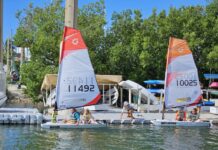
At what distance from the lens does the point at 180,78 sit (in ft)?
97.9

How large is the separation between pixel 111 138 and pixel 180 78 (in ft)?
30.7

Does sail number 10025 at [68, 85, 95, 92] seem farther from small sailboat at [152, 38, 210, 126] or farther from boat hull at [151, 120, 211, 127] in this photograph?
small sailboat at [152, 38, 210, 126]

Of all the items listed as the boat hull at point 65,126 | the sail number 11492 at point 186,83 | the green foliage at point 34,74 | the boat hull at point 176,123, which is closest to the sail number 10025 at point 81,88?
the boat hull at point 65,126

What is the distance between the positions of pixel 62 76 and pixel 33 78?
19.5 metres

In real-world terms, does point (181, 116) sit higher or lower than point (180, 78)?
lower

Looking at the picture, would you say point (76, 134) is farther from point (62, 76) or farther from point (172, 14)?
point (172, 14)

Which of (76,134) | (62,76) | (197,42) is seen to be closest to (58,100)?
(62,76)

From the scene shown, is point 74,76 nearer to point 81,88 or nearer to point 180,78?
point 81,88

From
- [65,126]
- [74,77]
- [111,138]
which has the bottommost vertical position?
[111,138]

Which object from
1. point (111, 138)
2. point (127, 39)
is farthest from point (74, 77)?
point (127, 39)

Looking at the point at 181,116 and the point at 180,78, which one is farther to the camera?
the point at 180,78

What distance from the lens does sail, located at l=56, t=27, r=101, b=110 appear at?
26375mm

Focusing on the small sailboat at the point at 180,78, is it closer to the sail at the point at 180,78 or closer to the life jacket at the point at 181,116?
the sail at the point at 180,78

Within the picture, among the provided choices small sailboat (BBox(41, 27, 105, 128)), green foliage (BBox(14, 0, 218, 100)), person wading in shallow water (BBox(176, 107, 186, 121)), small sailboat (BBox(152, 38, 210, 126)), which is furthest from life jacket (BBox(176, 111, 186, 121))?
green foliage (BBox(14, 0, 218, 100))
